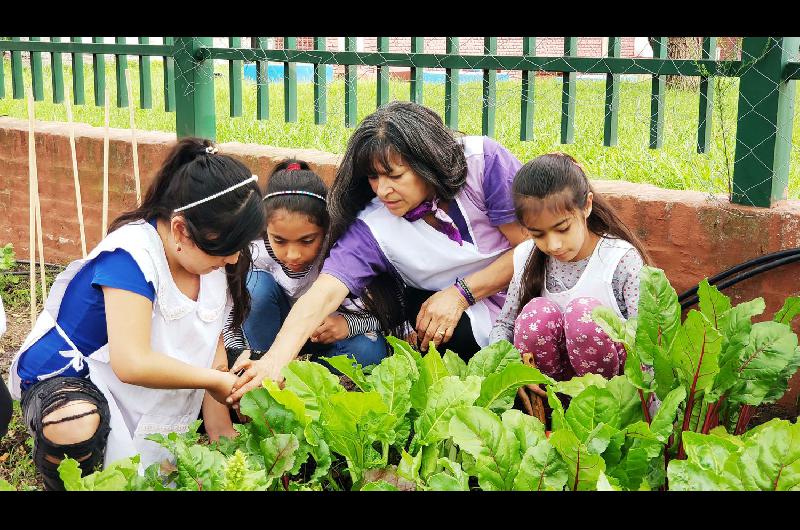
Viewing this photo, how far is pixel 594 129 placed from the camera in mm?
4594

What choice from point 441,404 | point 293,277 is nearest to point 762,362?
point 441,404

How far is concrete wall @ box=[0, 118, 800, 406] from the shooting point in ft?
9.61

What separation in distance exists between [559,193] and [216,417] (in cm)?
115

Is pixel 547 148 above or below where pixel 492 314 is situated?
above

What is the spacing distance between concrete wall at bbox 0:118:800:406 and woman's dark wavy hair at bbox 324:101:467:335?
2.02ft

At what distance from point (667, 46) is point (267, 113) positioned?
1.94 m

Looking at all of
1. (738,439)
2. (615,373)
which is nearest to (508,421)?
(738,439)

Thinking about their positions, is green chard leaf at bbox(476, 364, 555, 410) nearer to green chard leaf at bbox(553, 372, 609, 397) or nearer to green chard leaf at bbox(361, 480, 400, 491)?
green chard leaf at bbox(553, 372, 609, 397)

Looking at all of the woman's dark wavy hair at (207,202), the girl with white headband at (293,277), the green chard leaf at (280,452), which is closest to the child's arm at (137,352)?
the woman's dark wavy hair at (207,202)

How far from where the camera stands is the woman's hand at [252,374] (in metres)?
2.44

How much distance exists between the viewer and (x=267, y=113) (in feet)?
15.0

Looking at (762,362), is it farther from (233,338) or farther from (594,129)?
(594,129)

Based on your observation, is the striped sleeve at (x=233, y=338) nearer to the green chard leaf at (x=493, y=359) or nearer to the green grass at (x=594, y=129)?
the green chard leaf at (x=493, y=359)
